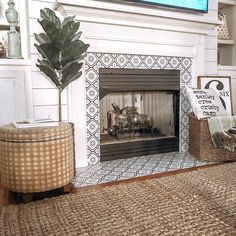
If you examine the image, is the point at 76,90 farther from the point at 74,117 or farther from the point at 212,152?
the point at 212,152

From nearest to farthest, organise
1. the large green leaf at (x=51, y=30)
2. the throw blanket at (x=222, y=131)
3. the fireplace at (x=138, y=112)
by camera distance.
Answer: the large green leaf at (x=51, y=30), the throw blanket at (x=222, y=131), the fireplace at (x=138, y=112)

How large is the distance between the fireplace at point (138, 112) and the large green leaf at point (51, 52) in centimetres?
55

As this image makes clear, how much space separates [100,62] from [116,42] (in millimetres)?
237

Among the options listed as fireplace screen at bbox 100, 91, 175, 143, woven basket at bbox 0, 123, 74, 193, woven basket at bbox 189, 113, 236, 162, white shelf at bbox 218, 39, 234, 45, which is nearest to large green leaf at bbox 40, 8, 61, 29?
woven basket at bbox 0, 123, 74, 193

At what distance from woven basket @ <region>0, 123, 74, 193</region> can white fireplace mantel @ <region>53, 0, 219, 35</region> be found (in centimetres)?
103

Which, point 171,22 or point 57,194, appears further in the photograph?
point 171,22

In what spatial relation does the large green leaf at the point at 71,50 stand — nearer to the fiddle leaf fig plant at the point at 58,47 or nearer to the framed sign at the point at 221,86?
the fiddle leaf fig plant at the point at 58,47

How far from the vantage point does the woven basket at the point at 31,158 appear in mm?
1491

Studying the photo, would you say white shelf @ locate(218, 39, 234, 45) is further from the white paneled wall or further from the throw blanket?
the white paneled wall

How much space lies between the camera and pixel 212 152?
236cm

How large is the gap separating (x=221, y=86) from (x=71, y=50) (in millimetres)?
1766

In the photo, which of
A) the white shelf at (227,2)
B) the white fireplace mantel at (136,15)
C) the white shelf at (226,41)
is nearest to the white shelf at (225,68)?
the white shelf at (226,41)

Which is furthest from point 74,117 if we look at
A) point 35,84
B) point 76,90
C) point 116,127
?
point 116,127

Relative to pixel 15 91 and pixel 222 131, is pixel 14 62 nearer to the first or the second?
pixel 15 91
